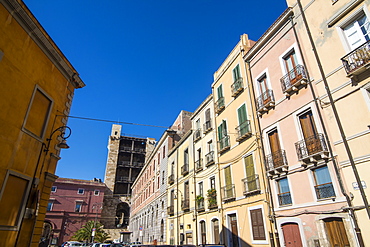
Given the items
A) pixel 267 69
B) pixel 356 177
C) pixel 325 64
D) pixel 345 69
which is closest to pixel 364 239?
pixel 356 177

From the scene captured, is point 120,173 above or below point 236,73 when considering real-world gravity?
above

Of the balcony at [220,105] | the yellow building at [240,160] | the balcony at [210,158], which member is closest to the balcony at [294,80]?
the yellow building at [240,160]

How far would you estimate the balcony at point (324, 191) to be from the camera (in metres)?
10.3

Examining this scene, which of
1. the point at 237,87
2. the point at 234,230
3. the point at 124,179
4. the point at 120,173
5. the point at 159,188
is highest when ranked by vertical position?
the point at 120,173

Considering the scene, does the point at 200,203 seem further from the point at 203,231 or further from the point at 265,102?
the point at 265,102

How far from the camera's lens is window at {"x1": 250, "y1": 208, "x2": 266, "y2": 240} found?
1373cm

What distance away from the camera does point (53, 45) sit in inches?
450

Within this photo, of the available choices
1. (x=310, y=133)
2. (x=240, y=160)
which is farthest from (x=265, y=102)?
Result: (x=240, y=160)

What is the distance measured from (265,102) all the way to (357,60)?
18.8 ft

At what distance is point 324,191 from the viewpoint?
10562 mm

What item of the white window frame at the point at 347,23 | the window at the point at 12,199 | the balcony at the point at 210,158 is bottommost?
the window at the point at 12,199

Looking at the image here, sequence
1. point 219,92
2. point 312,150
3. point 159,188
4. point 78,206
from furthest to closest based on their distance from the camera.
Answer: point 78,206, point 159,188, point 219,92, point 312,150

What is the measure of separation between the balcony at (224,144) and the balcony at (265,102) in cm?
398

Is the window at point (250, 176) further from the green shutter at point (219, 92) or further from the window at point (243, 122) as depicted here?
the green shutter at point (219, 92)
